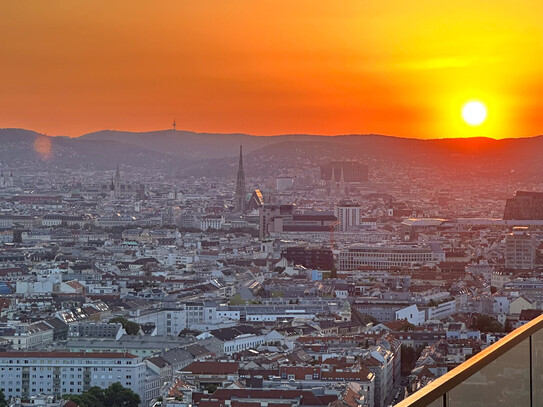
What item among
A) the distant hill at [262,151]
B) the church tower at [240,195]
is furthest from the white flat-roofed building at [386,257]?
the distant hill at [262,151]

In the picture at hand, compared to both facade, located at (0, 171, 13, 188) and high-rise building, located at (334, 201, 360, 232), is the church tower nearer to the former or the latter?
high-rise building, located at (334, 201, 360, 232)

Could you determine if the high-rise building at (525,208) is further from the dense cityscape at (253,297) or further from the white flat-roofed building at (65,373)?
the white flat-roofed building at (65,373)

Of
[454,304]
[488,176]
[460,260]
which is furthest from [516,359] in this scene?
[488,176]

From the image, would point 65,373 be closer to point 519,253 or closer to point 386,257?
point 519,253

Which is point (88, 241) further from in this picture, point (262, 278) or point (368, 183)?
point (368, 183)

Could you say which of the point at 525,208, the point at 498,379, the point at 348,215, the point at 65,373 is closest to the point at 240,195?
the point at 348,215

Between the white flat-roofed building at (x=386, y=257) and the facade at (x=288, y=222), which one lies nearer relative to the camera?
the white flat-roofed building at (x=386, y=257)
